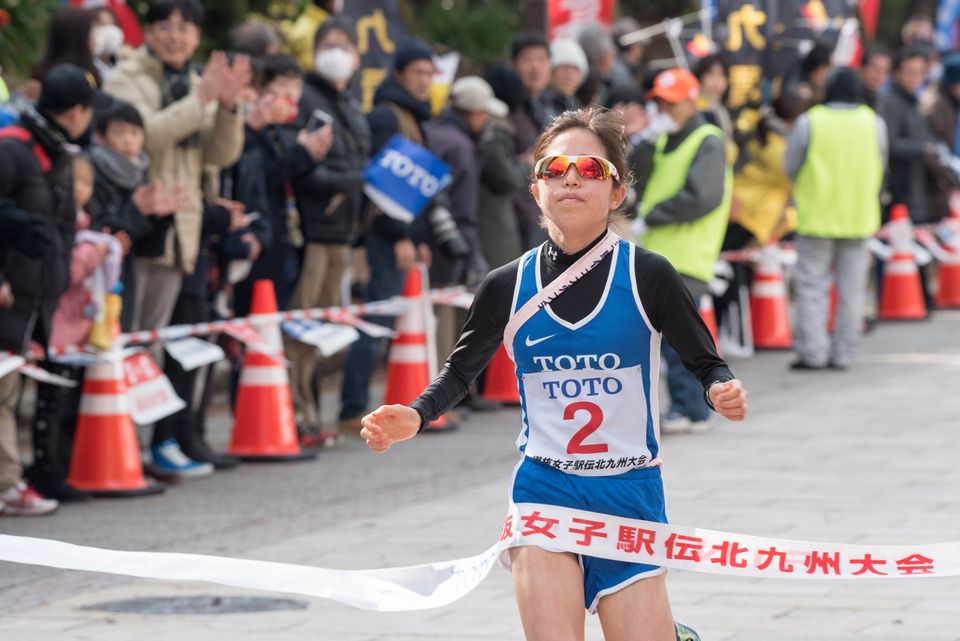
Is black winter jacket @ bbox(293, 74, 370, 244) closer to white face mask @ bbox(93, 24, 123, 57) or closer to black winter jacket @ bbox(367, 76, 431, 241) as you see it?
black winter jacket @ bbox(367, 76, 431, 241)

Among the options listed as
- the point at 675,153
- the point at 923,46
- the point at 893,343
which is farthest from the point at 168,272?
the point at 923,46

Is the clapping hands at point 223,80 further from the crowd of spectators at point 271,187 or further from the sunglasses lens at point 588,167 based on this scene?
the sunglasses lens at point 588,167

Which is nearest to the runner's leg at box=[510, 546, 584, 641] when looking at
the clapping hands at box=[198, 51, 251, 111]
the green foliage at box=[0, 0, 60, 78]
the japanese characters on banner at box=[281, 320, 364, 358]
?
the clapping hands at box=[198, 51, 251, 111]

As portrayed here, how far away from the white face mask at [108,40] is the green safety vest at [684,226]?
317 cm

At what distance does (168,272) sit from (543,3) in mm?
8667

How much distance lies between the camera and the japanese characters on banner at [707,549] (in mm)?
4527

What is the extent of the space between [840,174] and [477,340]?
32.5ft

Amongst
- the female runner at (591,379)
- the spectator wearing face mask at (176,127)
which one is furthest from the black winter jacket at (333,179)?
the female runner at (591,379)

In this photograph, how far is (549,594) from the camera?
4.50 m

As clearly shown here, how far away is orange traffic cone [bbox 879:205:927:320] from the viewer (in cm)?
1800

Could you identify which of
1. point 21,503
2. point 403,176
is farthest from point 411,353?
point 21,503

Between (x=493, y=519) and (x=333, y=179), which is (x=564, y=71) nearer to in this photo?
(x=333, y=179)

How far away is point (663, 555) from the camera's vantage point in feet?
15.1

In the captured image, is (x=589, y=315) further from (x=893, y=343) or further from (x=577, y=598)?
(x=893, y=343)
